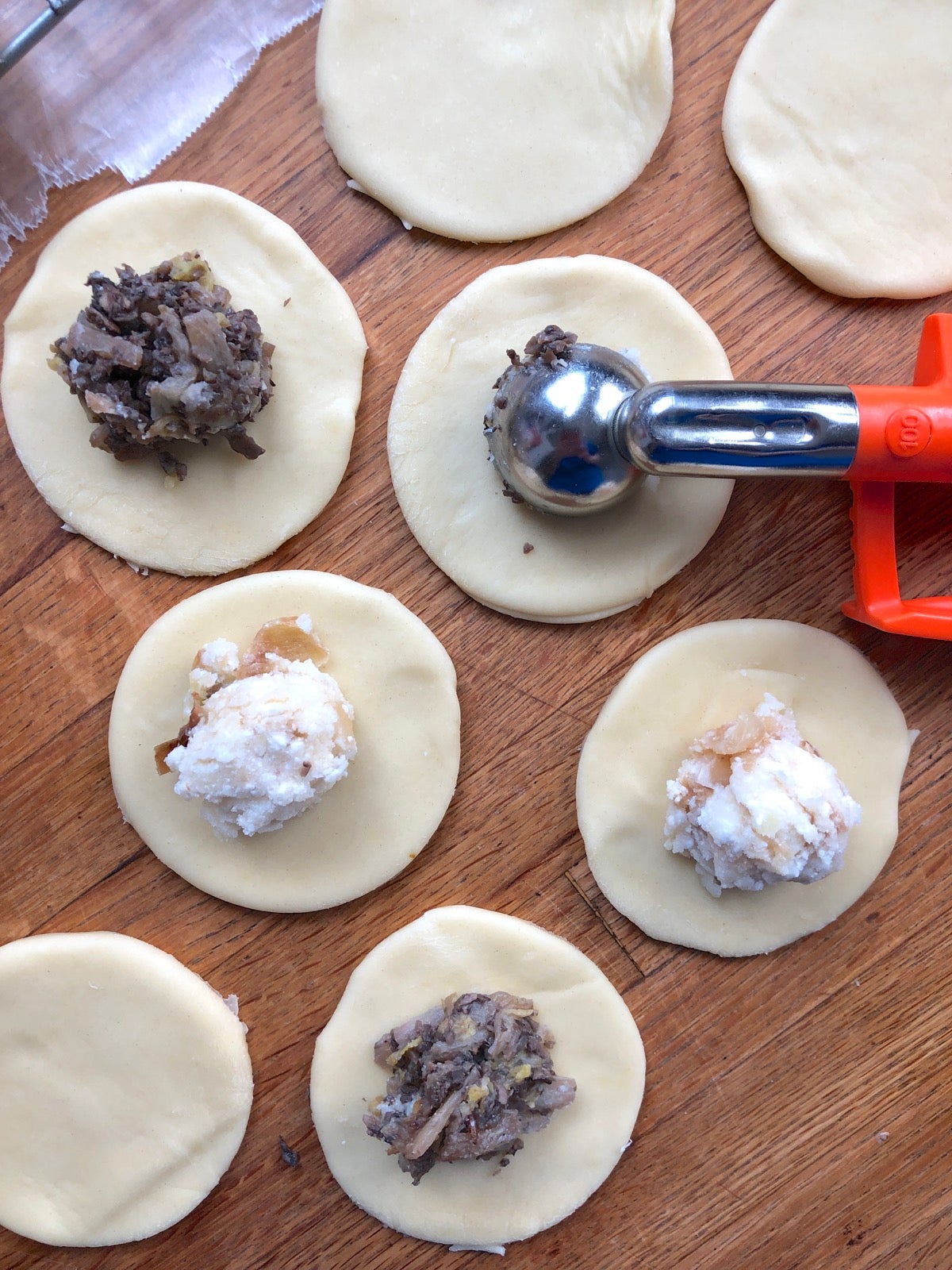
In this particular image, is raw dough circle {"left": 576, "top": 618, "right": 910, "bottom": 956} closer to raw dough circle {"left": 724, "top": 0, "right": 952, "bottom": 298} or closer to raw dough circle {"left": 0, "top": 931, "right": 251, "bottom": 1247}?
raw dough circle {"left": 724, "top": 0, "right": 952, "bottom": 298}

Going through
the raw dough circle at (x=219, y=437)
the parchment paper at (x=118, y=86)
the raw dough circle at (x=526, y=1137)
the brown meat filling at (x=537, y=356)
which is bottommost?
the raw dough circle at (x=526, y=1137)

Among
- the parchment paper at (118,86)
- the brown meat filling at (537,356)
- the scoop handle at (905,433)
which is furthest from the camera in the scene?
the parchment paper at (118,86)

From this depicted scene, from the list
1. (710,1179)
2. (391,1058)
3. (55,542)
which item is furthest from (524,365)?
(710,1179)

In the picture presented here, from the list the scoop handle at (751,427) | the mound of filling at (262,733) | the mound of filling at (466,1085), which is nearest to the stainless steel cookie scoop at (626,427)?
the scoop handle at (751,427)

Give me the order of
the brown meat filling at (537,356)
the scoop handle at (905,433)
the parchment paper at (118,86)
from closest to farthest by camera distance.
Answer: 1. the scoop handle at (905,433)
2. the brown meat filling at (537,356)
3. the parchment paper at (118,86)

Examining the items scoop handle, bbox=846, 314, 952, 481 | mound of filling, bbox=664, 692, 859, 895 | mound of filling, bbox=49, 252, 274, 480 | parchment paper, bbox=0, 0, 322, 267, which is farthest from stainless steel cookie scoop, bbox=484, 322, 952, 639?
parchment paper, bbox=0, 0, 322, 267

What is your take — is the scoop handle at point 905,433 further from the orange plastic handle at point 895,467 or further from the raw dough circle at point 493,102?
the raw dough circle at point 493,102
